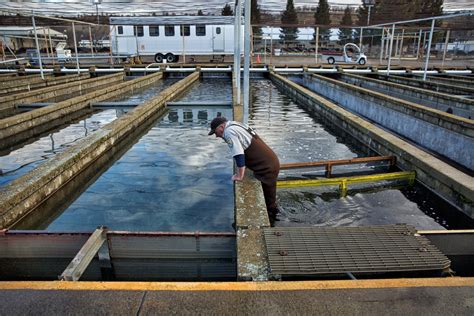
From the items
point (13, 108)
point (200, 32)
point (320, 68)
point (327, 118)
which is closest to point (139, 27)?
point (200, 32)

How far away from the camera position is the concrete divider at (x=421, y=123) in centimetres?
663

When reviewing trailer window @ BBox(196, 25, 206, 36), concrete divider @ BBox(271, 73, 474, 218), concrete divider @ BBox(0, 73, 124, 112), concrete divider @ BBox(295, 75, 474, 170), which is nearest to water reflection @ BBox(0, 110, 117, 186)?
concrete divider @ BBox(0, 73, 124, 112)

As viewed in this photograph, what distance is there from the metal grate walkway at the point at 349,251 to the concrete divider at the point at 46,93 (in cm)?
1041

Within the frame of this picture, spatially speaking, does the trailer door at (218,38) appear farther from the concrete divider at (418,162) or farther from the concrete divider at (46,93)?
the concrete divider at (418,162)

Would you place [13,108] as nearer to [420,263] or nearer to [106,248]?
[106,248]

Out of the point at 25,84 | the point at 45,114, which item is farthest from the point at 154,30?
the point at 45,114

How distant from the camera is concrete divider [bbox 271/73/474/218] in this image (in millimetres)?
4789

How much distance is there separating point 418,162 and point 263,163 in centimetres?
297

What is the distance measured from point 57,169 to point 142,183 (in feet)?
4.26

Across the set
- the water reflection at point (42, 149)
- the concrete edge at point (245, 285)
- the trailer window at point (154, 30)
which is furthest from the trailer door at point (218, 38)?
the concrete edge at point (245, 285)

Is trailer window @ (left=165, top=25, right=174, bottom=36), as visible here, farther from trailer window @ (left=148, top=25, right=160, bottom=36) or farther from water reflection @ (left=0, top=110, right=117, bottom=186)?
water reflection @ (left=0, top=110, right=117, bottom=186)

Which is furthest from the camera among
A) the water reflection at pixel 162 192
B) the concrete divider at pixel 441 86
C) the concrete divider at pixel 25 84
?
the concrete divider at pixel 25 84

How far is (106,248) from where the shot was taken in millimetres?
3443

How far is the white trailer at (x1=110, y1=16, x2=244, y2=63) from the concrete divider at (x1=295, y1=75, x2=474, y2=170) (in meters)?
17.1
